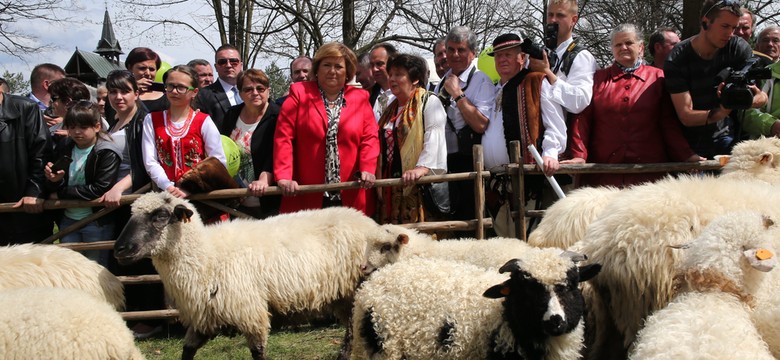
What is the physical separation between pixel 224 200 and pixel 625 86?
12.7 ft

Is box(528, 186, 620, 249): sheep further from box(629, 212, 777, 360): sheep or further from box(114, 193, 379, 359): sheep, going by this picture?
box(114, 193, 379, 359): sheep

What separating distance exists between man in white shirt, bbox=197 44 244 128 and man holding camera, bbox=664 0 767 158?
463 centimetres

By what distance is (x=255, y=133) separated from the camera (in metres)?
6.66

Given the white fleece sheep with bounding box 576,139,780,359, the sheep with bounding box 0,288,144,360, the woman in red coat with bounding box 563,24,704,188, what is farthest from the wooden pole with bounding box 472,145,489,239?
the sheep with bounding box 0,288,144,360

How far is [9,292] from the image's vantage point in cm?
402

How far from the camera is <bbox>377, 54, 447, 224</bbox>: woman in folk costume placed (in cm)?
628

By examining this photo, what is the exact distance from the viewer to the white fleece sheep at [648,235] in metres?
4.00

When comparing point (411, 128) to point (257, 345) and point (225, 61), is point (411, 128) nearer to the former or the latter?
point (257, 345)

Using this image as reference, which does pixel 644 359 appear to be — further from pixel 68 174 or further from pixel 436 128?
pixel 68 174

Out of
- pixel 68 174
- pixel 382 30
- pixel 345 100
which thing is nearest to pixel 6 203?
pixel 68 174

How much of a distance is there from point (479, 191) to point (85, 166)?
12.3 ft

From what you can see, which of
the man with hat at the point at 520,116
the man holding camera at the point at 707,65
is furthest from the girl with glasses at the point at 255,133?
the man holding camera at the point at 707,65

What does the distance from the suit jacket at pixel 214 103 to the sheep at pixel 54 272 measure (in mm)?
2661

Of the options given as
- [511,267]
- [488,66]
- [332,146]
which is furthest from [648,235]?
[488,66]
